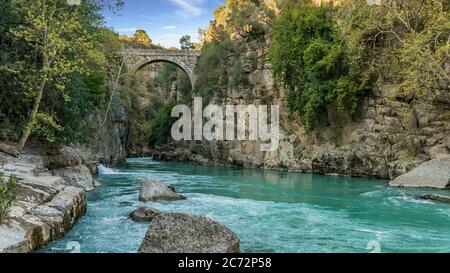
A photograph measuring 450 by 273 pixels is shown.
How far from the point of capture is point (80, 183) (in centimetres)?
1820

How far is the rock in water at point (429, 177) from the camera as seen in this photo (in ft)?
62.0

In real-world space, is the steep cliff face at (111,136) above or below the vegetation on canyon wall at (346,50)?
below

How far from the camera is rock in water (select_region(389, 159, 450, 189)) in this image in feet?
62.0

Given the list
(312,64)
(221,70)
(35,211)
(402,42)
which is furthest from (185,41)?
(35,211)

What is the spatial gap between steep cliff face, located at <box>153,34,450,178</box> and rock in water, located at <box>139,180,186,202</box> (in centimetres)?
1382

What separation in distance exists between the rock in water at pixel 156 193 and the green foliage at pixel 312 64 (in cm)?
1508

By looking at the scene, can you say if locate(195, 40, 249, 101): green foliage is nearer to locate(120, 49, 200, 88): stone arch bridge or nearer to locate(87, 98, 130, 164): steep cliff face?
locate(87, 98, 130, 164): steep cliff face

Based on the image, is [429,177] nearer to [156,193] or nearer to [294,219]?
[294,219]

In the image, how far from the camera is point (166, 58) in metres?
59.4

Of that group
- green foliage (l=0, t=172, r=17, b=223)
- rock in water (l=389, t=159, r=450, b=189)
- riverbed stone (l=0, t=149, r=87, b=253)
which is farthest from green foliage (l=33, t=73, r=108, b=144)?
rock in water (l=389, t=159, r=450, b=189)

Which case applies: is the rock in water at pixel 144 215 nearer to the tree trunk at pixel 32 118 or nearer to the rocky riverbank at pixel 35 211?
the rocky riverbank at pixel 35 211

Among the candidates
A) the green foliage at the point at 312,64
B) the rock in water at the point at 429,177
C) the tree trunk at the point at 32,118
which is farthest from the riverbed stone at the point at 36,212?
the green foliage at the point at 312,64
